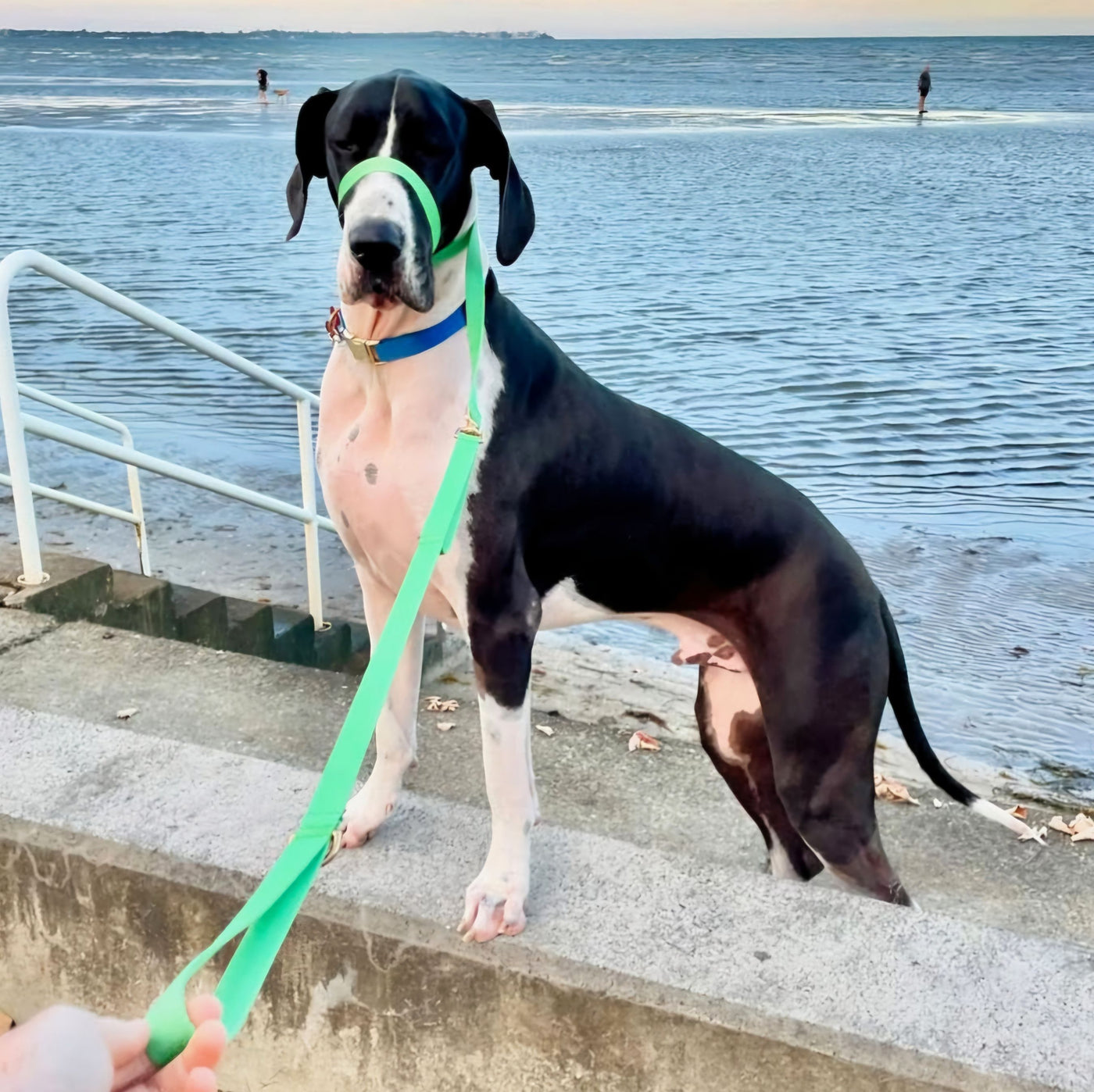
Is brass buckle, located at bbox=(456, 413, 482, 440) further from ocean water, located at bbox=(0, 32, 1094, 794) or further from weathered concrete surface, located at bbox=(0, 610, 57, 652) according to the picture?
ocean water, located at bbox=(0, 32, 1094, 794)

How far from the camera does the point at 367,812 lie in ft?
8.52

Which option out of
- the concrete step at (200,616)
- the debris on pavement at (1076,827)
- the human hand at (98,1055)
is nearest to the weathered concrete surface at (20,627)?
the concrete step at (200,616)

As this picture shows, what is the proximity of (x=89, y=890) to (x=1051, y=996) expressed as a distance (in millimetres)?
1817

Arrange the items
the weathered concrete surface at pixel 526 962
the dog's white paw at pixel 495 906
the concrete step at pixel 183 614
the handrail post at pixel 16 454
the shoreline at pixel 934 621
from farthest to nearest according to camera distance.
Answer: the shoreline at pixel 934 621, the concrete step at pixel 183 614, the handrail post at pixel 16 454, the dog's white paw at pixel 495 906, the weathered concrete surface at pixel 526 962

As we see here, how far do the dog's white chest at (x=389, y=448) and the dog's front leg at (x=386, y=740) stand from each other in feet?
0.61

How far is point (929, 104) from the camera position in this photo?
4516 cm

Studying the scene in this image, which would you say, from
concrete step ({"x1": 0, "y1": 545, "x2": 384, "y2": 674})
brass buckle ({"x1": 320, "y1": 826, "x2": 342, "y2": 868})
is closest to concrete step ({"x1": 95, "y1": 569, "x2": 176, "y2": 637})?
concrete step ({"x1": 0, "y1": 545, "x2": 384, "y2": 674})

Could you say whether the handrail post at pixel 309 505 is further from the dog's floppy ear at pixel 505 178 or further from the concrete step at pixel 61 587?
the dog's floppy ear at pixel 505 178

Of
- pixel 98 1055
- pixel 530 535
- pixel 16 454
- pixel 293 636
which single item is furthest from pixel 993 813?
pixel 293 636

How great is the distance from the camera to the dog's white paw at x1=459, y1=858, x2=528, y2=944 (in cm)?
223

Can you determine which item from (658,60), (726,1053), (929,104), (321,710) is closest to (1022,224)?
(321,710)

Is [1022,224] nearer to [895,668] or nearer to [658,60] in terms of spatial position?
[895,668]

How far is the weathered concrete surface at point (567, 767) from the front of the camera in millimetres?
3260

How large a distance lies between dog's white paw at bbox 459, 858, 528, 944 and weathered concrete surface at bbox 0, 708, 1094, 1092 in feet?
0.09
